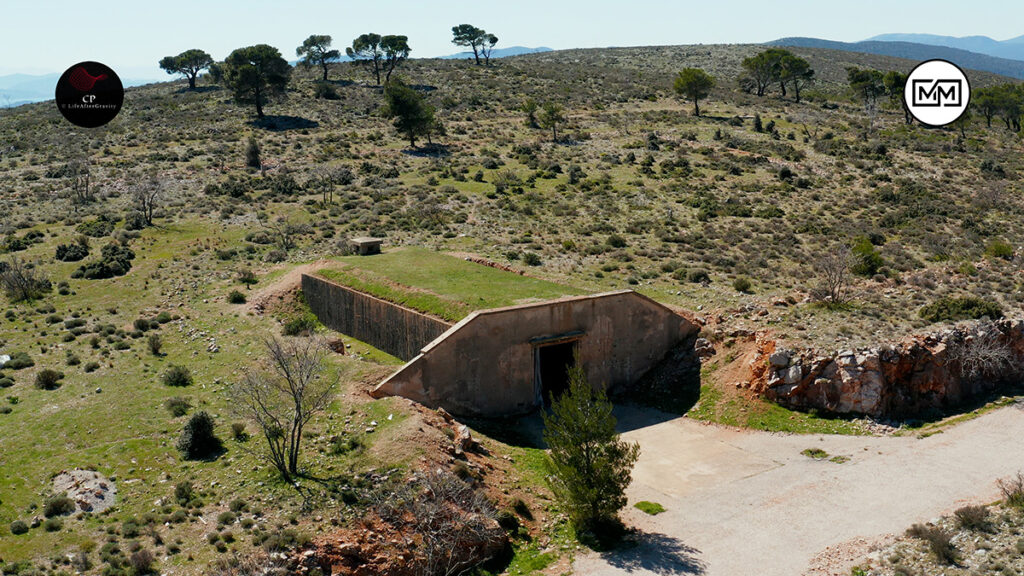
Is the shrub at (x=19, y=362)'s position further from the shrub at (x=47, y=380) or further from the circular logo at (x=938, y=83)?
the circular logo at (x=938, y=83)

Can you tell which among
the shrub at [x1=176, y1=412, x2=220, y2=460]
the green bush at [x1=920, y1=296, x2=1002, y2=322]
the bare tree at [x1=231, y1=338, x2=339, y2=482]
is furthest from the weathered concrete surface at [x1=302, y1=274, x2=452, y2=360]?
→ the green bush at [x1=920, y1=296, x2=1002, y2=322]

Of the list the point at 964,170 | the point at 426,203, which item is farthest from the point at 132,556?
the point at 964,170

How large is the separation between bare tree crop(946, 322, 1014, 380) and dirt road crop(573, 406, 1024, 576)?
1.63 metres

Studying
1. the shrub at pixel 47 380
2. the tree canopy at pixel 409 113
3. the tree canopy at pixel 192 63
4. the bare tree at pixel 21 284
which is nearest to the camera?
the shrub at pixel 47 380

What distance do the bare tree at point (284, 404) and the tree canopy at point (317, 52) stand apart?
8834 cm

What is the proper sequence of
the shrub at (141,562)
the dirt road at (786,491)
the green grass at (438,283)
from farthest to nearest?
the green grass at (438,283), the dirt road at (786,491), the shrub at (141,562)

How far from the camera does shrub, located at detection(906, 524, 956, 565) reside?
18.7 metres

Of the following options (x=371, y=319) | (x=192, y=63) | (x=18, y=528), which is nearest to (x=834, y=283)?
(x=371, y=319)

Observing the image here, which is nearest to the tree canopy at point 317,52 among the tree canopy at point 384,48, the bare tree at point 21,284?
the tree canopy at point 384,48

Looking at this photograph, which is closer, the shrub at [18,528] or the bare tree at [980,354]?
the shrub at [18,528]

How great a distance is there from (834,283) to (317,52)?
90.5m

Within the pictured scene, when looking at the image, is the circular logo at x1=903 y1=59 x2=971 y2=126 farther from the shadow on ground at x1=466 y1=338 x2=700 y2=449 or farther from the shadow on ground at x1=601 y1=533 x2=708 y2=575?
the shadow on ground at x1=601 y1=533 x2=708 y2=575

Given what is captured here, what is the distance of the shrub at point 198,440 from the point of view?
2259 cm

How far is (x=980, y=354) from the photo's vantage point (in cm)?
2877
